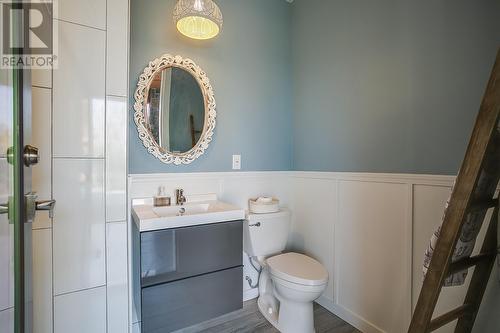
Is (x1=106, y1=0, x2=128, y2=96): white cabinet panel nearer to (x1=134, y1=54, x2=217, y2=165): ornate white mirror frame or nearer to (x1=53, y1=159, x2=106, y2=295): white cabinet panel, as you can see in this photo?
(x1=53, y1=159, x2=106, y2=295): white cabinet panel

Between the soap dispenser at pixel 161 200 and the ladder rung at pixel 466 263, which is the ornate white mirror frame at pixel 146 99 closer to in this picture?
the soap dispenser at pixel 161 200

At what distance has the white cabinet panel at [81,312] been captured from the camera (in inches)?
40.9

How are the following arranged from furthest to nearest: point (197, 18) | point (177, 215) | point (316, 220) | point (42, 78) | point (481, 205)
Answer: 1. point (316, 220)
2. point (197, 18)
3. point (177, 215)
4. point (42, 78)
5. point (481, 205)

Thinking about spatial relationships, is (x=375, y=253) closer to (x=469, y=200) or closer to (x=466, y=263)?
Result: (x=466, y=263)

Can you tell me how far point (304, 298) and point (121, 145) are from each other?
1364 millimetres

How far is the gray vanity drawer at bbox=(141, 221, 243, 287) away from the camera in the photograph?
122cm

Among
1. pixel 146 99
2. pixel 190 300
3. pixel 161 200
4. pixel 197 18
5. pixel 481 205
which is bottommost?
pixel 190 300

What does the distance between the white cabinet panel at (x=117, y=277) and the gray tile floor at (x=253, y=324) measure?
68 centimetres

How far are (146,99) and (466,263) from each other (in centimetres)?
189

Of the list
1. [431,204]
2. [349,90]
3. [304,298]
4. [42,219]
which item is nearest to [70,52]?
[42,219]

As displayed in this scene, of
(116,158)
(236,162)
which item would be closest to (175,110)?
(236,162)

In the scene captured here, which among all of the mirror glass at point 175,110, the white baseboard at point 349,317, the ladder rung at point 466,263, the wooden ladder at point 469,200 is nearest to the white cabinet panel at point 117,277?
the mirror glass at point 175,110

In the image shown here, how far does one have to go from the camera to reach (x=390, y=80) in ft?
4.97

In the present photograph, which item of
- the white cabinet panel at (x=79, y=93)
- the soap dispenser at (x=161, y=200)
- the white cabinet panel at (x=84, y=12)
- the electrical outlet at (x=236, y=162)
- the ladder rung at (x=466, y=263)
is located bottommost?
the ladder rung at (x=466, y=263)
